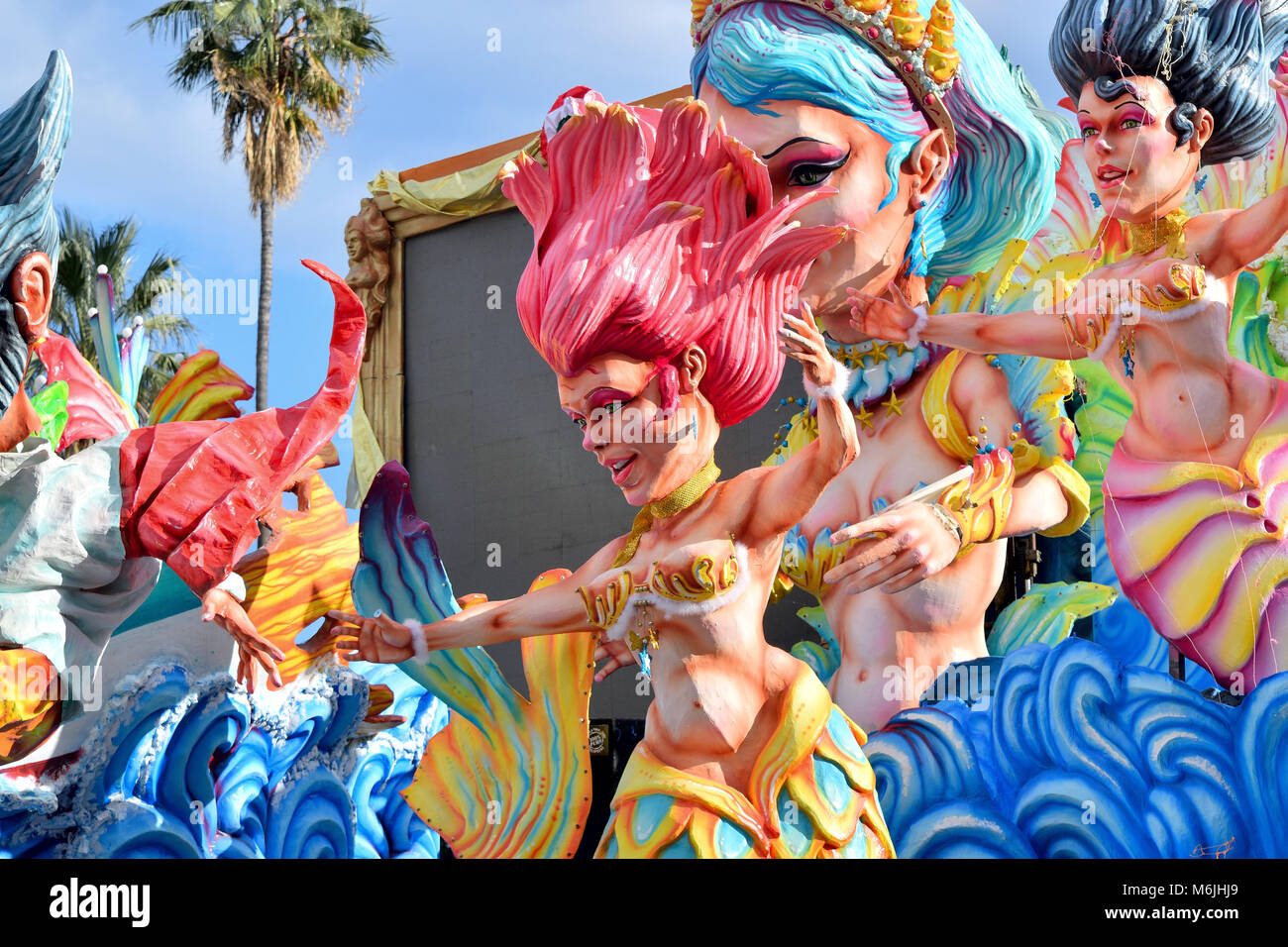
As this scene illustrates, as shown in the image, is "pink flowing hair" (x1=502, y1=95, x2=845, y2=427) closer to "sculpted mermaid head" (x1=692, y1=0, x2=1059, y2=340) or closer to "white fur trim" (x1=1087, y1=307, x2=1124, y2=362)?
"sculpted mermaid head" (x1=692, y1=0, x2=1059, y2=340)

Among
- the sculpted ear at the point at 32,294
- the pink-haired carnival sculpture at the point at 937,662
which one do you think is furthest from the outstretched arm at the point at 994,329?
the sculpted ear at the point at 32,294

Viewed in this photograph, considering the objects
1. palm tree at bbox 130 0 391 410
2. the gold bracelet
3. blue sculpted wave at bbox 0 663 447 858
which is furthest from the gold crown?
palm tree at bbox 130 0 391 410

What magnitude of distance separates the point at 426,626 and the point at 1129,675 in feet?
5.29

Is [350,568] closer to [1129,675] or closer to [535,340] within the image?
[535,340]

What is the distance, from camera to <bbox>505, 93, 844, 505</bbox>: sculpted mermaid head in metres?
3.18

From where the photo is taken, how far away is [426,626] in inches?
134

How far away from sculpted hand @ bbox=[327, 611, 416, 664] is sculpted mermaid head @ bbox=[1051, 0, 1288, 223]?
1.90 meters

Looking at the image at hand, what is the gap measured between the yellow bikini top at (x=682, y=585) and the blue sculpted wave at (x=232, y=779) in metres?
1.16

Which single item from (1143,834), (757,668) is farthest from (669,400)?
(1143,834)

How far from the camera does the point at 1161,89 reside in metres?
3.67

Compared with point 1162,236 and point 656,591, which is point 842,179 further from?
point 656,591

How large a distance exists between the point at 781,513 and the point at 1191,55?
5.02 feet
